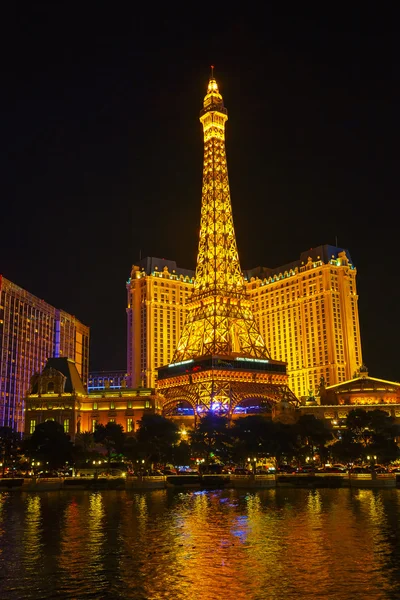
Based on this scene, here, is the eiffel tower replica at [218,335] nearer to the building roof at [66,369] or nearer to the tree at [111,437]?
the building roof at [66,369]

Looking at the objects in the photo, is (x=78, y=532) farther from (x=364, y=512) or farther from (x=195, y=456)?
(x=195, y=456)

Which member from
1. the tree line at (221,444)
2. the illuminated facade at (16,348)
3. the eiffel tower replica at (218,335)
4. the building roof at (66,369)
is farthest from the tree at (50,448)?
the illuminated facade at (16,348)

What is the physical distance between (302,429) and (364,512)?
183 feet

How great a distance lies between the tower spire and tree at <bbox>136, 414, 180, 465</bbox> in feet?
108

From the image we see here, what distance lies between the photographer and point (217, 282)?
150 metres

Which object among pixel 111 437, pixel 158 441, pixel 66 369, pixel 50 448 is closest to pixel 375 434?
pixel 158 441

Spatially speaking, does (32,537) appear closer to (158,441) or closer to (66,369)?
(158,441)

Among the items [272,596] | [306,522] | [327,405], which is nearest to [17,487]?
[306,522]

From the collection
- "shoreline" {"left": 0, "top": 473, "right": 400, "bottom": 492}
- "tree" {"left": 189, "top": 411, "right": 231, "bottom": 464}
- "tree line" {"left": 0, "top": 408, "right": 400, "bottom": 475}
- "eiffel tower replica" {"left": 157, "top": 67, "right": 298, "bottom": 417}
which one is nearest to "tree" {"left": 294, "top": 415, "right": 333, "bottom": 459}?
"tree line" {"left": 0, "top": 408, "right": 400, "bottom": 475}

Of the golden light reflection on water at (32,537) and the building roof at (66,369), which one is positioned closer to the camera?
the golden light reflection on water at (32,537)

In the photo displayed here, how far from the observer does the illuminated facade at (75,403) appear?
143375 mm

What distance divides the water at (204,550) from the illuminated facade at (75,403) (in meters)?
78.8

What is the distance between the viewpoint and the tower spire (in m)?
148

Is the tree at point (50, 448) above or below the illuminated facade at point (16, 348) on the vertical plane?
below
